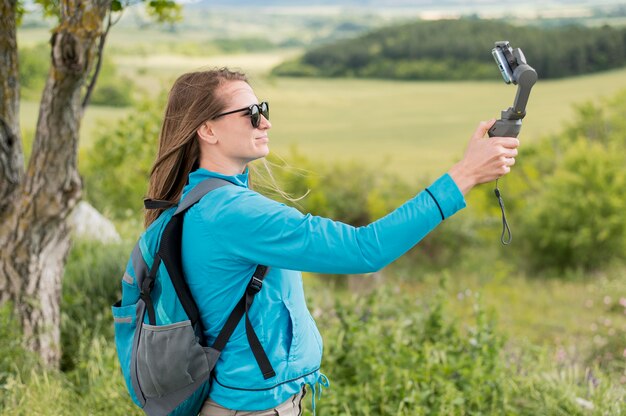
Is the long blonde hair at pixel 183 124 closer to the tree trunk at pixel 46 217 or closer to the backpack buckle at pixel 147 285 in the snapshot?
the backpack buckle at pixel 147 285

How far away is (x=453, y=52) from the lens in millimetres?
47062

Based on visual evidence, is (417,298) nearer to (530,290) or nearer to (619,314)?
(619,314)

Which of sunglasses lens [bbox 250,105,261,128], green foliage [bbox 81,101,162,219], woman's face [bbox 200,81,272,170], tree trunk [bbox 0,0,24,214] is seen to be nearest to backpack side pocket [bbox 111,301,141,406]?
woman's face [bbox 200,81,272,170]

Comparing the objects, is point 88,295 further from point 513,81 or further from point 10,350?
point 513,81

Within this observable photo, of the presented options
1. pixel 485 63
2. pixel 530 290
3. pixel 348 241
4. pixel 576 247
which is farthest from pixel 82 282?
pixel 485 63

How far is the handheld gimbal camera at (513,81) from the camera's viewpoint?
2.09 m

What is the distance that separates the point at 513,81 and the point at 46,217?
11.7ft

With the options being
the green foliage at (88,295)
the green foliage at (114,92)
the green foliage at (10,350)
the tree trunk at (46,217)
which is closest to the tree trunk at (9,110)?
the tree trunk at (46,217)

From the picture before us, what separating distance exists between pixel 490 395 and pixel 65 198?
3071 millimetres

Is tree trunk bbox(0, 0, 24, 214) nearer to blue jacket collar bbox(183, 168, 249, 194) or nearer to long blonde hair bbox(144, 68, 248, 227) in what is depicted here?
long blonde hair bbox(144, 68, 248, 227)

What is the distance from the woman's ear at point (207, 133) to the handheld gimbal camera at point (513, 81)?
2.95 ft

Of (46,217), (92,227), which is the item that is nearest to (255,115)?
(46,217)

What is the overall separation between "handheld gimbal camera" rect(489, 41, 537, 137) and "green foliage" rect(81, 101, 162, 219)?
10.8 meters

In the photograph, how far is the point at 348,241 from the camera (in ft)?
6.72
